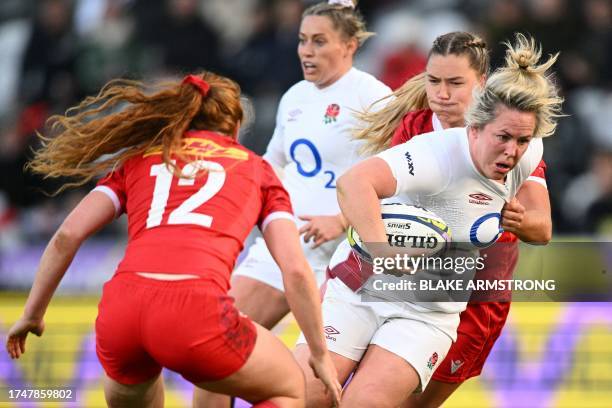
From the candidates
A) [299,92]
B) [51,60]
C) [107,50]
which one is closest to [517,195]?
[299,92]

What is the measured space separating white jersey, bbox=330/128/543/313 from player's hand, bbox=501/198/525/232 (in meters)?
0.02

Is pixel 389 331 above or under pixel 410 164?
under

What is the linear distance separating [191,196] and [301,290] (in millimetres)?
506

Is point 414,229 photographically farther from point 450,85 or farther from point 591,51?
point 591,51

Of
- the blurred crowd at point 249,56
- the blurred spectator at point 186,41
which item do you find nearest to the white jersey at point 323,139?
the blurred crowd at point 249,56

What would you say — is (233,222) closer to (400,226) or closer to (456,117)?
(400,226)

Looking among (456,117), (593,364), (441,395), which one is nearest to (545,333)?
(593,364)

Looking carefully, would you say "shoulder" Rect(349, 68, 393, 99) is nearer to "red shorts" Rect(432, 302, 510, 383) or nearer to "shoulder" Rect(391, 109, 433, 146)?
"shoulder" Rect(391, 109, 433, 146)

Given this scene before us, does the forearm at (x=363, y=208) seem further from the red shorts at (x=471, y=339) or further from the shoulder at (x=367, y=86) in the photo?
the shoulder at (x=367, y=86)

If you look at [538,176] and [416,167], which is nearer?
[416,167]

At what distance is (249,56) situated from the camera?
9.56 metres

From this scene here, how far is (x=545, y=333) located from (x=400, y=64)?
3146mm

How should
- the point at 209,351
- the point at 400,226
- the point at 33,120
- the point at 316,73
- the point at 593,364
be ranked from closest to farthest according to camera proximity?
the point at 209,351 → the point at 400,226 → the point at 316,73 → the point at 593,364 → the point at 33,120

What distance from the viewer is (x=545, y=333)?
6.62m
